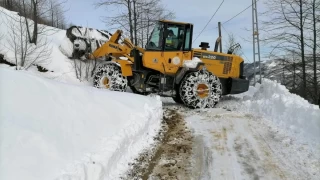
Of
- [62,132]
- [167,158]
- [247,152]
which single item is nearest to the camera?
[62,132]

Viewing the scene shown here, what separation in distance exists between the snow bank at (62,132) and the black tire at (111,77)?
143 inches

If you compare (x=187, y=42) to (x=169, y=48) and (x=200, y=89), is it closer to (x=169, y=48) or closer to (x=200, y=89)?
(x=169, y=48)

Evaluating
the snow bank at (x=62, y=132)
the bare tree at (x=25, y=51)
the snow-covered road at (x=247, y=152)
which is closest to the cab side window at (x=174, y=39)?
the snow-covered road at (x=247, y=152)

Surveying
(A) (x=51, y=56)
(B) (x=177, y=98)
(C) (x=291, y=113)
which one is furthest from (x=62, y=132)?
(A) (x=51, y=56)

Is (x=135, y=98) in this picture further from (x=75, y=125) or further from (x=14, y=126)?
(x=14, y=126)

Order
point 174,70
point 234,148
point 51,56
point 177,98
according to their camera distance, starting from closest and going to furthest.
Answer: point 234,148
point 174,70
point 177,98
point 51,56

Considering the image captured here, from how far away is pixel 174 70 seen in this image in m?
10.9

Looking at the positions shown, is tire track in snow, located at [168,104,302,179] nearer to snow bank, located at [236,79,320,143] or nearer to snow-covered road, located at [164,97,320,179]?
snow-covered road, located at [164,97,320,179]

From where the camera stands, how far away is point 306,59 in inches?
801

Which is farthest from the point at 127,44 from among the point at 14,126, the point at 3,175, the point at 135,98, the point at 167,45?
the point at 3,175

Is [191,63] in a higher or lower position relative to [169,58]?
lower

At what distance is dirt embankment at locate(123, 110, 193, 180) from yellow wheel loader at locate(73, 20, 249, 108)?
2.87 metres

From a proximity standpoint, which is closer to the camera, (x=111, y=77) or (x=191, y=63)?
(x=191, y=63)

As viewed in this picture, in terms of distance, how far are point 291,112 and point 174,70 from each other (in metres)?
4.10
